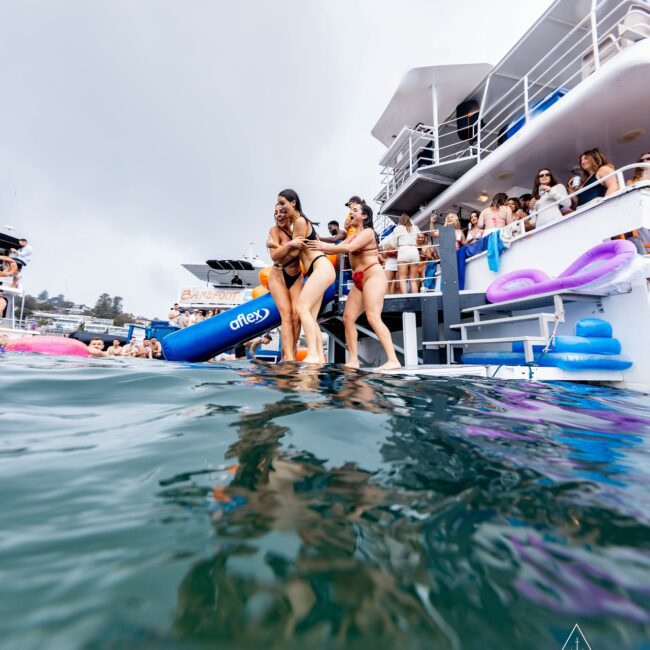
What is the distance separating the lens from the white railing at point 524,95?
14.7 feet

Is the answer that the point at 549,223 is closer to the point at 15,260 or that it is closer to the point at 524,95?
the point at 524,95

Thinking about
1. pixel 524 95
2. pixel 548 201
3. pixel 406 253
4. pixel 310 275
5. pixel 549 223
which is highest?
pixel 524 95

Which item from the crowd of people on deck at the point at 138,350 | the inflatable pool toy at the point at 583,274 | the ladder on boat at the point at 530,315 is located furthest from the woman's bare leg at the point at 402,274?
the crowd of people on deck at the point at 138,350

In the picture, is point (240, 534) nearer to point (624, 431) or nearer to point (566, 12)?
point (624, 431)

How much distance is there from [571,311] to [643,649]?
406cm

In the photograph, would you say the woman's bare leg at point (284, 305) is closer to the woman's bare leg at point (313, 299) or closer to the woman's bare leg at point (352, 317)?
the woman's bare leg at point (313, 299)

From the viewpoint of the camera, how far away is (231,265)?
1620 cm

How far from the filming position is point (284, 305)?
3188 mm

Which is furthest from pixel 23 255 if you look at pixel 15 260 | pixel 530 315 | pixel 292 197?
pixel 530 315

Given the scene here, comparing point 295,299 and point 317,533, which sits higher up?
point 295,299

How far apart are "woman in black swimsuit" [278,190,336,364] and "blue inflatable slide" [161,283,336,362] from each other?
1537 mm

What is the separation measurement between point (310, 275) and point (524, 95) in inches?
205

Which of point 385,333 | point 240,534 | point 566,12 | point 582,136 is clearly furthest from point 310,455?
point 566,12

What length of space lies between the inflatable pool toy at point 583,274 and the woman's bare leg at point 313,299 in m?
2.12
